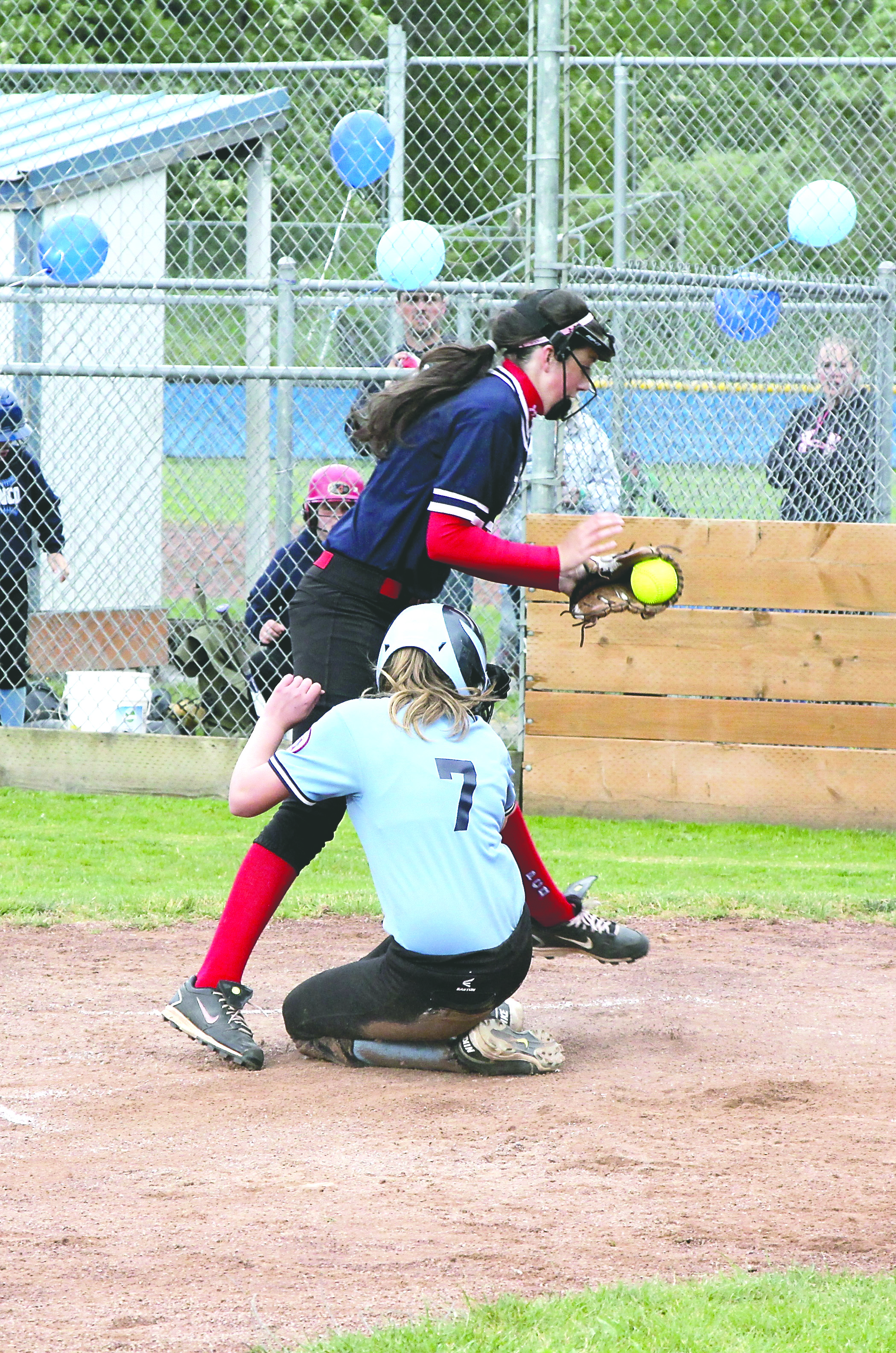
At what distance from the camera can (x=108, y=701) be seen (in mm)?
7973

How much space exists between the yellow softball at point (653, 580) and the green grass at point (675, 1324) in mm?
1881

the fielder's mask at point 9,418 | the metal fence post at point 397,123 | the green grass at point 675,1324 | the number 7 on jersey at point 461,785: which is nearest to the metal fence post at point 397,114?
the metal fence post at point 397,123

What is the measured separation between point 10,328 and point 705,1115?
741 cm

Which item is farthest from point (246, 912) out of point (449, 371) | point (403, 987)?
point (449, 371)

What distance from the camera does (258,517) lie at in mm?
8672

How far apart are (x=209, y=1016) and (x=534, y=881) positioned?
97 centimetres

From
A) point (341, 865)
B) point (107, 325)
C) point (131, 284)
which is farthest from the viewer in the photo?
point (107, 325)

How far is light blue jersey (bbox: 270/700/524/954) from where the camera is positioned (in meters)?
3.71

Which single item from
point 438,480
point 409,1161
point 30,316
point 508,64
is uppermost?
point 508,64

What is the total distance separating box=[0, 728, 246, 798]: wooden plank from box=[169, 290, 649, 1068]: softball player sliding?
3.64m

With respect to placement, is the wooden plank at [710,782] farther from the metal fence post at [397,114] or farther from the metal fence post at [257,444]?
the metal fence post at [397,114]

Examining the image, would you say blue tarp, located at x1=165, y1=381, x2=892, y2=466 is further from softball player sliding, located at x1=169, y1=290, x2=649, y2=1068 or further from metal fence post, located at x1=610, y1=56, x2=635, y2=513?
softball player sliding, located at x1=169, y1=290, x2=649, y2=1068

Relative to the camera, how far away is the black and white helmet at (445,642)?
370cm

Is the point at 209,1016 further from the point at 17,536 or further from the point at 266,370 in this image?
the point at 17,536
